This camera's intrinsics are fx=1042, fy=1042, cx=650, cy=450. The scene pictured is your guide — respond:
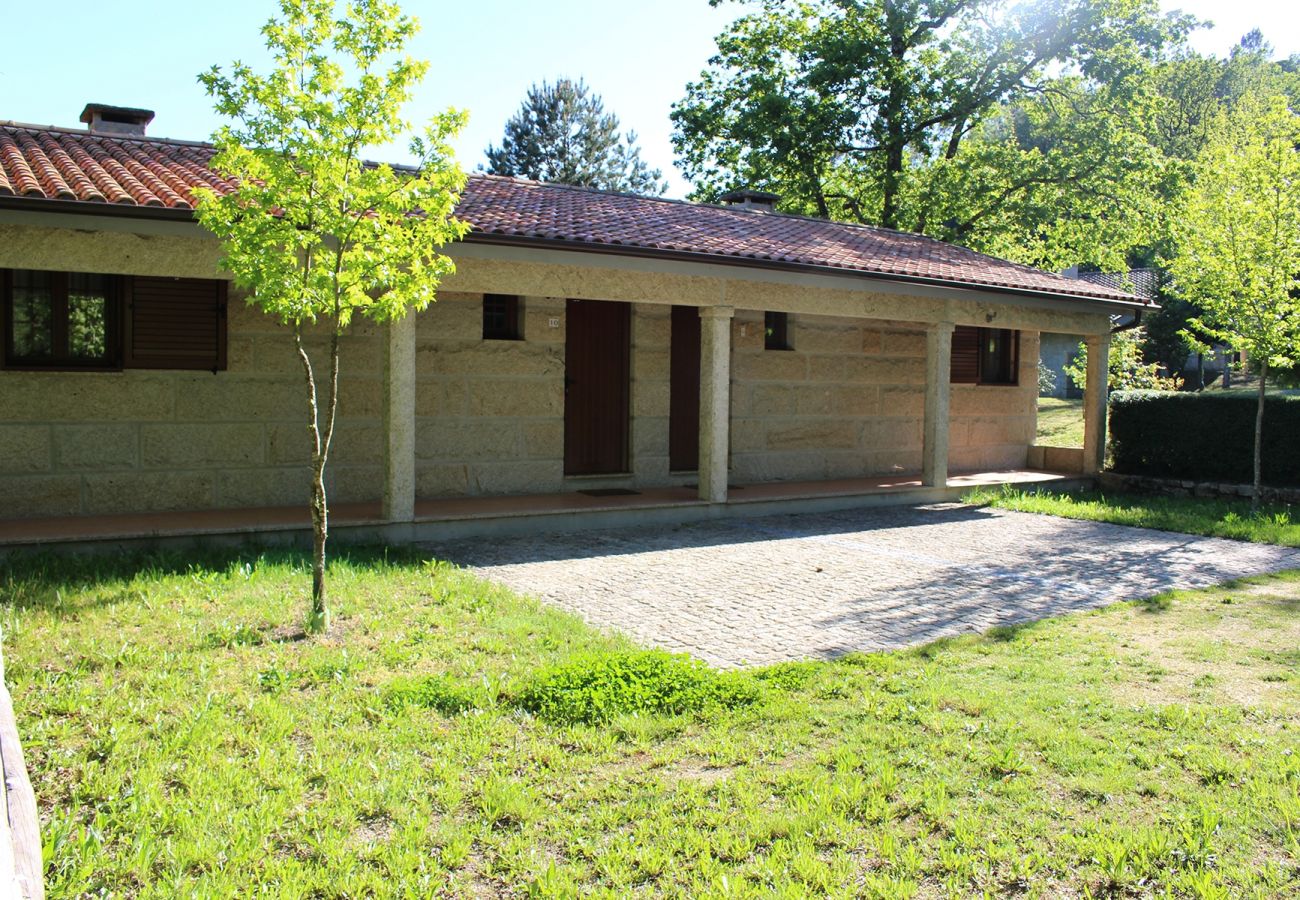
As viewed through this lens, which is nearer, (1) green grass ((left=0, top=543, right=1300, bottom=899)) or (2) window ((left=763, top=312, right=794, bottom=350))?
(1) green grass ((left=0, top=543, right=1300, bottom=899))

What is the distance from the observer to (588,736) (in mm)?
4945

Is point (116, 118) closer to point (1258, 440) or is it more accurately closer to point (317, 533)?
point (317, 533)

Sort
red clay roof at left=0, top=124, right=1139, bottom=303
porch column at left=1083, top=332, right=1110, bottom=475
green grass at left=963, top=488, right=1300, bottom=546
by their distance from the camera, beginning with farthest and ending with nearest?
porch column at left=1083, top=332, right=1110, bottom=475 → green grass at left=963, top=488, right=1300, bottom=546 → red clay roof at left=0, top=124, right=1139, bottom=303

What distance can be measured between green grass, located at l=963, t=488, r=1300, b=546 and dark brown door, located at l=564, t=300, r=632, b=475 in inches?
195

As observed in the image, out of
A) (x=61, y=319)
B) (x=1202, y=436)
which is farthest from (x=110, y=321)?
(x=1202, y=436)

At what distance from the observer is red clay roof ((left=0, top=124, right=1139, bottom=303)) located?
870cm

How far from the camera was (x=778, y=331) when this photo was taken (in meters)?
14.4

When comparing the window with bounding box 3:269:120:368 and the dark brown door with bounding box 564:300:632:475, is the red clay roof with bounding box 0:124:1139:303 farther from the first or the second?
the dark brown door with bounding box 564:300:632:475

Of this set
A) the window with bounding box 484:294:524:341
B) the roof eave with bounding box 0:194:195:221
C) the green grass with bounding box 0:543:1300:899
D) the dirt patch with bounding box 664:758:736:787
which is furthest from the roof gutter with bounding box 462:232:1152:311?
the dirt patch with bounding box 664:758:736:787

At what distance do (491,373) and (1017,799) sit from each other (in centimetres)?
851

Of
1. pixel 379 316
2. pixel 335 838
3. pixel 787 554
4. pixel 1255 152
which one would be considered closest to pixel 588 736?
pixel 335 838

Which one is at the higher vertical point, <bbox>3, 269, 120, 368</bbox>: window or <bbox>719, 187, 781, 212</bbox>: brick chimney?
<bbox>719, 187, 781, 212</bbox>: brick chimney

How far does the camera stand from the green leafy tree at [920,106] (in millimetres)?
25109

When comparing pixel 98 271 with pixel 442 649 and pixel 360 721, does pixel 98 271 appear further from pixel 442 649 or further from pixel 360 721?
pixel 360 721
